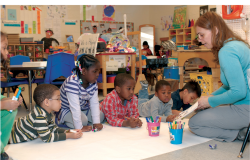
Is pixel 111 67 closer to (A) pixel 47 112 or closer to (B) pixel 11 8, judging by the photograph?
(A) pixel 47 112

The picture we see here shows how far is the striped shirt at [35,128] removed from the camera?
1744 mm

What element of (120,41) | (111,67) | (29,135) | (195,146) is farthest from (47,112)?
(120,41)

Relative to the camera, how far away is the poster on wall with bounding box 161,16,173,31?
8734 mm

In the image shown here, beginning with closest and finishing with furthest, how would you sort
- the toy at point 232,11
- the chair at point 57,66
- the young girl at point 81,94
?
the young girl at point 81,94
the chair at point 57,66
the toy at point 232,11

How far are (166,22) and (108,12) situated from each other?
2117 millimetres

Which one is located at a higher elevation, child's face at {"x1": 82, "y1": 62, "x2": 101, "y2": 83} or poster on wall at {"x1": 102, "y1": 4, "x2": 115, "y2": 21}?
poster on wall at {"x1": 102, "y1": 4, "x2": 115, "y2": 21}

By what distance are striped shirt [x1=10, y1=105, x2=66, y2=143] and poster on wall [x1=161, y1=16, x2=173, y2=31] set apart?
24.7 ft

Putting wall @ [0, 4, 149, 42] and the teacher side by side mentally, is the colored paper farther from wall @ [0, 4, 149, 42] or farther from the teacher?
the teacher

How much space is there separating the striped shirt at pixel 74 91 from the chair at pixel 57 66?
92 cm

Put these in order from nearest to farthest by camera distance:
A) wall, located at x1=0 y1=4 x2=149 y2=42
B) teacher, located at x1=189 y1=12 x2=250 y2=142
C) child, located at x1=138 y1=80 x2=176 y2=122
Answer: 1. teacher, located at x1=189 y1=12 x2=250 y2=142
2. child, located at x1=138 y1=80 x2=176 y2=122
3. wall, located at x1=0 y1=4 x2=149 y2=42

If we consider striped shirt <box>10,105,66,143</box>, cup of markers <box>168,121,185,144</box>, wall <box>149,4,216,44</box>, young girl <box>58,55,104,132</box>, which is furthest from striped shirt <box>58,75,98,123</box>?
wall <box>149,4,216,44</box>

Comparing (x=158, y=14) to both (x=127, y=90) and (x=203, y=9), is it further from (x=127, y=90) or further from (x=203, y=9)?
(x=127, y=90)

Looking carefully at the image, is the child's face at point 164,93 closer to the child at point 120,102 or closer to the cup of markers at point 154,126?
the child at point 120,102

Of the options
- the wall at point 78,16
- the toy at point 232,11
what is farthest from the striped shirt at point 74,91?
the wall at point 78,16
